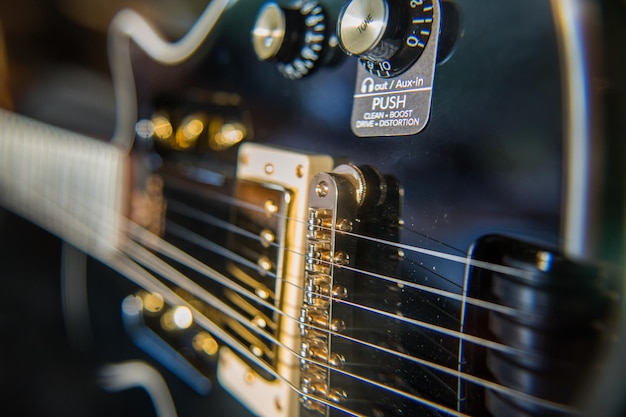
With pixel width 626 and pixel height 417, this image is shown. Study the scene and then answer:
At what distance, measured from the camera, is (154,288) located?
70cm

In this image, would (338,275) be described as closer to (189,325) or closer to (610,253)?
(610,253)

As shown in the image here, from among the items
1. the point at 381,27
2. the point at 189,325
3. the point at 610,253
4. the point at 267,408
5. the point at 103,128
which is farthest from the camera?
the point at 103,128

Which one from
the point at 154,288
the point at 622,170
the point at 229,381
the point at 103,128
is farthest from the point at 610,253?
the point at 103,128

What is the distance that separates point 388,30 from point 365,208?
15 centimetres

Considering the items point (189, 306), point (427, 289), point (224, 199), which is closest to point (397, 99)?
point (427, 289)

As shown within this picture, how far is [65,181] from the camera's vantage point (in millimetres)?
914

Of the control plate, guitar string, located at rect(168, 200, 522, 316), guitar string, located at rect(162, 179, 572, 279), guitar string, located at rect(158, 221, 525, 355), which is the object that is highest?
the control plate

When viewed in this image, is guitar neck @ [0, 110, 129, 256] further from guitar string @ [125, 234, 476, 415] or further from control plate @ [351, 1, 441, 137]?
control plate @ [351, 1, 441, 137]

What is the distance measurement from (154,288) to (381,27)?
50 cm

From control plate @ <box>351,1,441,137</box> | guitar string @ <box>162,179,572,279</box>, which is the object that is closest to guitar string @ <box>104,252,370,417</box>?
guitar string @ <box>162,179,572,279</box>

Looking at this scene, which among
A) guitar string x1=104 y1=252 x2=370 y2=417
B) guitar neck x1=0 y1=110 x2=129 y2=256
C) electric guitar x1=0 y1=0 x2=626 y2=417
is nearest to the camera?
electric guitar x1=0 y1=0 x2=626 y2=417

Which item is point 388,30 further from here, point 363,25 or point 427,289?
point 427,289

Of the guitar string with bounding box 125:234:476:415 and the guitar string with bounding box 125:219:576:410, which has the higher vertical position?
the guitar string with bounding box 125:219:576:410

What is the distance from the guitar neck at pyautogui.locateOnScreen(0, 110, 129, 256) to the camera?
2.66 feet
